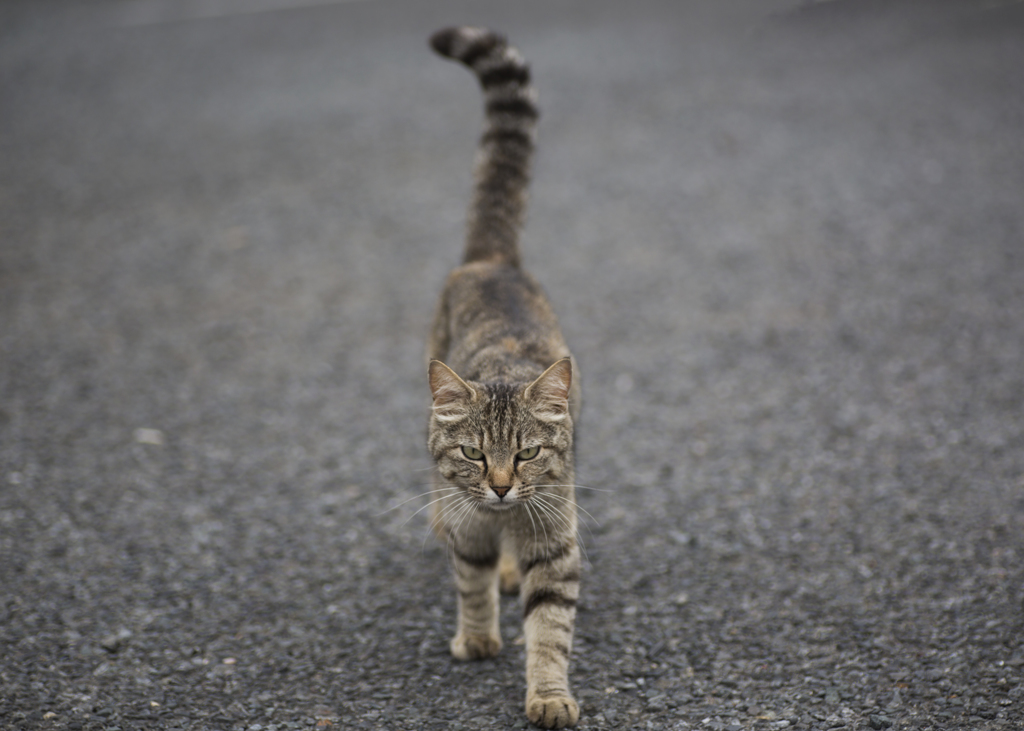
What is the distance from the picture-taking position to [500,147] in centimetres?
454

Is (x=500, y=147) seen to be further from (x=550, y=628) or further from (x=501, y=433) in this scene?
(x=550, y=628)

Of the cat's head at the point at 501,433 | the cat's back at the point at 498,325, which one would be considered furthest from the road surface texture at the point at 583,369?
the cat's back at the point at 498,325

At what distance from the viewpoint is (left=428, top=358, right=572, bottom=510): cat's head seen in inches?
124

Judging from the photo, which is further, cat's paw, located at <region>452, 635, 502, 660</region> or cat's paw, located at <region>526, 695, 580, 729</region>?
cat's paw, located at <region>452, 635, 502, 660</region>

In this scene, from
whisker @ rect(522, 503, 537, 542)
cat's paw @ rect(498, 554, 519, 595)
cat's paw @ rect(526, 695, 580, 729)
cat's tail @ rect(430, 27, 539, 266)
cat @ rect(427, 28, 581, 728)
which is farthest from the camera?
cat's tail @ rect(430, 27, 539, 266)

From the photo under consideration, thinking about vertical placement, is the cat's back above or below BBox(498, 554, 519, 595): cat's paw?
above

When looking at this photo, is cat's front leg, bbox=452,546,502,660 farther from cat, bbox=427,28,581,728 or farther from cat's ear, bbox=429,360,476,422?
cat's ear, bbox=429,360,476,422

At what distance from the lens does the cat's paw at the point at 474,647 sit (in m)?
3.48

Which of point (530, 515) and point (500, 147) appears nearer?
point (530, 515)

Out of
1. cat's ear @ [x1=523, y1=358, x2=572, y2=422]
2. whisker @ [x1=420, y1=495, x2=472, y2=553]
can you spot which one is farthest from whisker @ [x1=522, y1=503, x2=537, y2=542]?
cat's ear @ [x1=523, y1=358, x2=572, y2=422]

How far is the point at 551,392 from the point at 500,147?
1.74m

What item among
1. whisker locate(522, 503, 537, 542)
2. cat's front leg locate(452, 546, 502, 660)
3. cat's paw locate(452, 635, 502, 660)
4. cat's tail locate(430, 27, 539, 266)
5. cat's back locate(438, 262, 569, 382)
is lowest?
cat's paw locate(452, 635, 502, 660)

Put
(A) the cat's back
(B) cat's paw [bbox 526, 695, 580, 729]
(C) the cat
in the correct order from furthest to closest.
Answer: (A) the cat's back < (C) the cat < (B) cat's paw [bbox 526, 695, 580, 729]

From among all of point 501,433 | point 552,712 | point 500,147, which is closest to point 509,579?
point 552,712
